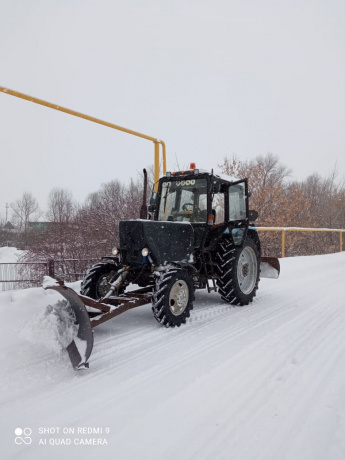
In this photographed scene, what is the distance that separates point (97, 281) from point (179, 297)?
3.85 feet

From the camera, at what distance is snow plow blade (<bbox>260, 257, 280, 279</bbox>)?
649 cm

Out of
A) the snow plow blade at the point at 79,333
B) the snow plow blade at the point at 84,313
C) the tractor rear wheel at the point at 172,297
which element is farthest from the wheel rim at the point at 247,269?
the snow plow blade at the point at 79,333

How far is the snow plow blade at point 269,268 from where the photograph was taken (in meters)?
6.49

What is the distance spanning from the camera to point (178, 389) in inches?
104

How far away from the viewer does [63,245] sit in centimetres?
1593

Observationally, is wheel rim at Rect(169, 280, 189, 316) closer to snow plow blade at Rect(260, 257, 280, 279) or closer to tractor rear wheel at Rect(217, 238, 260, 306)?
tractor rear wheel at Rect(217, 238, 260, 306)

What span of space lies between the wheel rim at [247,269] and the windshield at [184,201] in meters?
1.16

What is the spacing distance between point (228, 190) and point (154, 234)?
63.4 inches

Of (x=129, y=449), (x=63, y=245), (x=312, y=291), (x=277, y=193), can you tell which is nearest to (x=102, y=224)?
(x=63, y=245)

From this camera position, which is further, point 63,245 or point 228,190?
point 63,245

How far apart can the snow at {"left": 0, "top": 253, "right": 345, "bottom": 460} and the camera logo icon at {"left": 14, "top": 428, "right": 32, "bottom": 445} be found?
28mm

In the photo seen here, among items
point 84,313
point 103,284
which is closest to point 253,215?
point 103,284

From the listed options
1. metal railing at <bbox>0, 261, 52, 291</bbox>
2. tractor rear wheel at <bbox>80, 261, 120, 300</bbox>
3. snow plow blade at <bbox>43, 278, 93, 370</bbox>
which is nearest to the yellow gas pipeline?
tractor rear wheel at <bbox>80, 261, 120, 300</bbox>

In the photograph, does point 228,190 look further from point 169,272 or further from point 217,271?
point 169,272
